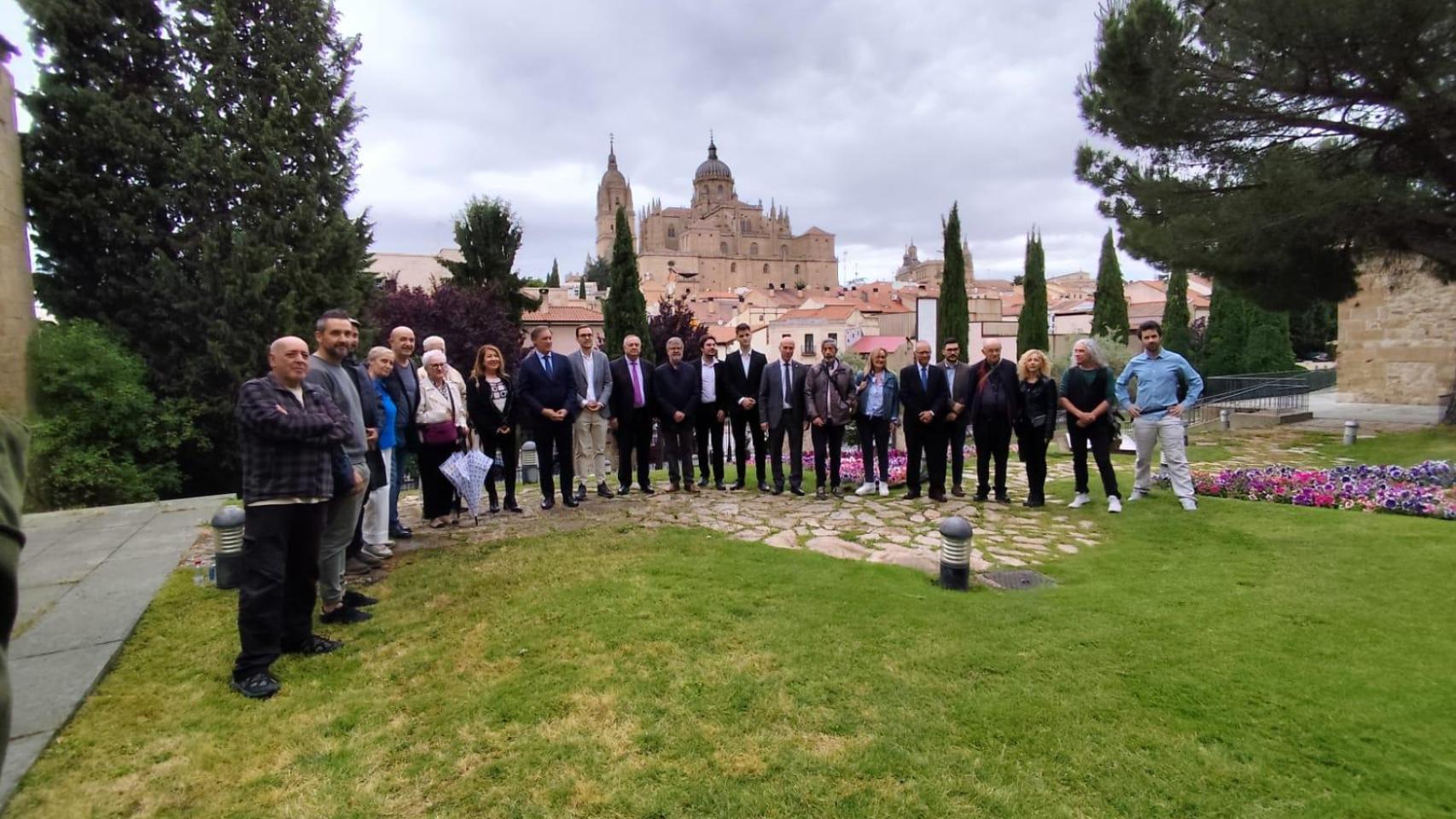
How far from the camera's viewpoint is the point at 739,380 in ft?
24.9

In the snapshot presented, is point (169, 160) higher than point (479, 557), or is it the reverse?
point (169, 160)

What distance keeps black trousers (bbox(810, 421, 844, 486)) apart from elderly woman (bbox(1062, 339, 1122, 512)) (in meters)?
2.31

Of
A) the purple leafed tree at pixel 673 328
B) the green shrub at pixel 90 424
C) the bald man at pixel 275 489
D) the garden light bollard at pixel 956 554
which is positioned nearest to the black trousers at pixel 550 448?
the bald man at pixel 275 489

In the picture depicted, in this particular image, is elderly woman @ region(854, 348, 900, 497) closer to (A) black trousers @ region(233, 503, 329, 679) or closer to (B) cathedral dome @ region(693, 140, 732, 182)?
(A) black trousers @ region(233, 503, 329, 679)

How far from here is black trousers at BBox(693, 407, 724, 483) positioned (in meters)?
7.69

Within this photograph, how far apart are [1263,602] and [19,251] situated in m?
12.7

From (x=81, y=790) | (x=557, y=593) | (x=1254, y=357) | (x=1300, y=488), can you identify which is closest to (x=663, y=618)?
(x=557, y=593)

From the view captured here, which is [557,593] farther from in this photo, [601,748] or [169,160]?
[169,160]

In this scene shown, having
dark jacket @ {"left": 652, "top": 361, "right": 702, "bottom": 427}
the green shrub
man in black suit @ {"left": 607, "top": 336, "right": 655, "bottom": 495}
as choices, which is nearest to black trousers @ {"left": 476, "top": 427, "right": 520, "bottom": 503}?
man in black suit @ {"left": 607, "top": 336, "right": 655, "bottom": 495}

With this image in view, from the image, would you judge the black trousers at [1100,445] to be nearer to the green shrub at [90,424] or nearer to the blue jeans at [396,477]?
the blue jeans at [396,477]

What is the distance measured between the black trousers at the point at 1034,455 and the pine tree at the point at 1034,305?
74.8 feet

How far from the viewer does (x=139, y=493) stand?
908 cm

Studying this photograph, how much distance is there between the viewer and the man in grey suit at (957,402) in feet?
23.5

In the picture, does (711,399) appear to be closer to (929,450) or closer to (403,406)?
(929,450)
